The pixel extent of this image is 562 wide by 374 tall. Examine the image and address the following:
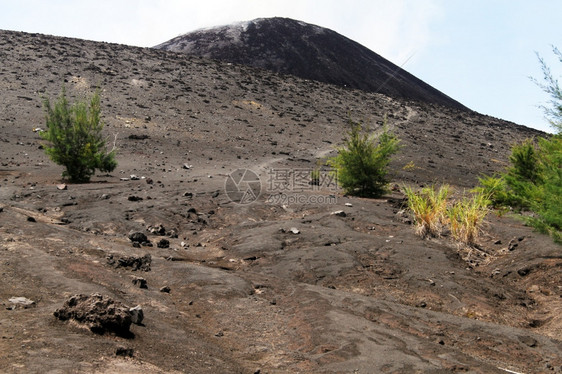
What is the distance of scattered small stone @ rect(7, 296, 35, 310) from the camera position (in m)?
3.81

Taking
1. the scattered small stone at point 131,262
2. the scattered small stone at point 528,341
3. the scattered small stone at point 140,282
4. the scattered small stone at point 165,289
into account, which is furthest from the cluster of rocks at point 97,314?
the scattered small stone at point 528,341

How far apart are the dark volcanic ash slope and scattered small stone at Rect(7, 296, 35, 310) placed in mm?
54102

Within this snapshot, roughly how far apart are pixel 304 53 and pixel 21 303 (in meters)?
65.3

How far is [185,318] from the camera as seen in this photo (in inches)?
180

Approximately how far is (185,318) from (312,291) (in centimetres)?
166

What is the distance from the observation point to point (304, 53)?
65938mm

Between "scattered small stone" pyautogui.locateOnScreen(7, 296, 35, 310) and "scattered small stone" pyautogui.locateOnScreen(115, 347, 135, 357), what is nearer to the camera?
"scattered small stone" pyautogui.locateOnScreen(115, 347, 135, 357)

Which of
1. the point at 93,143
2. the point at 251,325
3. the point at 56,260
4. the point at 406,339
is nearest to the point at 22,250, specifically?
the point at 56,260

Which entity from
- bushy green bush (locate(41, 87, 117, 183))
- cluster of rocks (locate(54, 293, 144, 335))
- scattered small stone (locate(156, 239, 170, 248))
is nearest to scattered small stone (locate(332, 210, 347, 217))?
scattered small stone (locate(156, 239, 170, 248))

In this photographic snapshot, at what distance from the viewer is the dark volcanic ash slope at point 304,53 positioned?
5988cm

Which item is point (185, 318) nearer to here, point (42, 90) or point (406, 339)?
point (406, 339)

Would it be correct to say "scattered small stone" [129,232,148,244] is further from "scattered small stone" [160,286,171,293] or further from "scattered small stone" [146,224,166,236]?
"scattered small stone" [160,286,171,293]

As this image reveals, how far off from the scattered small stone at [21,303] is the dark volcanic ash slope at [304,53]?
5410 centimetres

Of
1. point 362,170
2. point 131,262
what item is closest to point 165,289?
point 131,262
